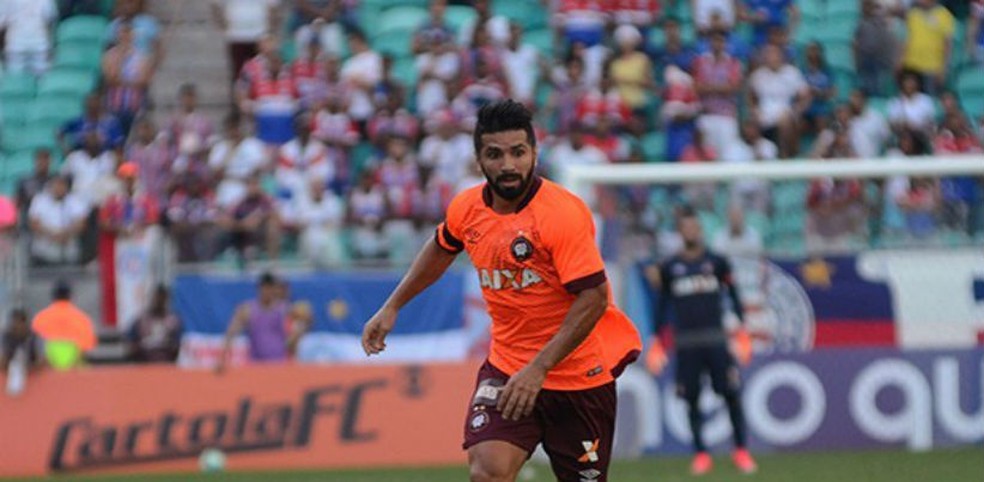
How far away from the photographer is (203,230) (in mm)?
18781

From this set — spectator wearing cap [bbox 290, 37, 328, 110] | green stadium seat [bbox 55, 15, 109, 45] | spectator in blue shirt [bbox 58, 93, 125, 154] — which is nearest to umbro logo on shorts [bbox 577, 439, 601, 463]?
spectator wearing cap [bbox 290, 37, 328, 110]

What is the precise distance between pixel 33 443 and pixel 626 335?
9.98m

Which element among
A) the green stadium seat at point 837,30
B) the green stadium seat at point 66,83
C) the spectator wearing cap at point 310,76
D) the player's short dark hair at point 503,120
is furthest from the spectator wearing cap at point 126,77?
the player's short dark hair at point 503,120

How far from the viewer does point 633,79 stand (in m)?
20.4

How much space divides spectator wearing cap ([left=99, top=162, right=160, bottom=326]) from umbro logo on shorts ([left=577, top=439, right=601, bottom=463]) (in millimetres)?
11199

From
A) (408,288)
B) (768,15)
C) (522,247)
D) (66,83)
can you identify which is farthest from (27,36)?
(522,247)

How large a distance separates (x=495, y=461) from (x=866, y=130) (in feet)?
41.1

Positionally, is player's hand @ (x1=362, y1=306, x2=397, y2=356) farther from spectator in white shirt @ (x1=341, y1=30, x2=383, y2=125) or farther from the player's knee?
spectator in white shirt @ (x1=341, y1=30, x2=383, y2=125)

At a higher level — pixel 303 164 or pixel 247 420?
pixel 303 164

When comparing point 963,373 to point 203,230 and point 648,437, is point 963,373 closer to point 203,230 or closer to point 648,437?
point 648,437

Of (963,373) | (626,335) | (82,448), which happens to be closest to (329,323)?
(82,448)

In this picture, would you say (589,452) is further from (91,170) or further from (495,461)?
(91,170)

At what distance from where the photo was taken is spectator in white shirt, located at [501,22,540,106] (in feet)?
67.1

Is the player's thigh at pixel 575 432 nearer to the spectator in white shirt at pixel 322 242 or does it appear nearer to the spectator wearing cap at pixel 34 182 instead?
the spectator in white shirt at pixel 322 242
